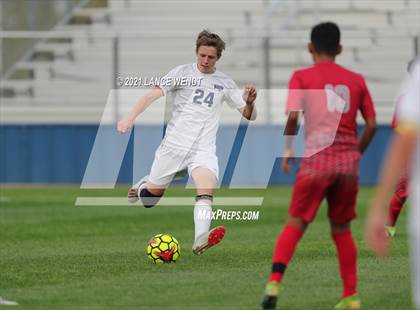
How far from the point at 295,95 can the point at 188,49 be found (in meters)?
18.2

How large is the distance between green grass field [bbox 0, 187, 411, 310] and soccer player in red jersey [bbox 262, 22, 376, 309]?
1.41 feet

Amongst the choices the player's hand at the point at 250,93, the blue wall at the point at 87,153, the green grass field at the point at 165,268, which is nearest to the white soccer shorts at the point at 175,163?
the green grass field at the point at 165,268

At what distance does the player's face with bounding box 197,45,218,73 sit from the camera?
444 inches

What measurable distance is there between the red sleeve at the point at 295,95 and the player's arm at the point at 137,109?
326 centimetres

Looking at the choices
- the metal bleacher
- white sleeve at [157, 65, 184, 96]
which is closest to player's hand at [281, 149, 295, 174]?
white sleeve at [157, 65, 184, 96]

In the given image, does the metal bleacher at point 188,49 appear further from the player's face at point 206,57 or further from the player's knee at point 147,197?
the player's face at point 206,57

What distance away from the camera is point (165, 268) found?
10.5m

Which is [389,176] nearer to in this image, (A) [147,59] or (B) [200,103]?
(B) [200,103]

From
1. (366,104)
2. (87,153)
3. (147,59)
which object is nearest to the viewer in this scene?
(366,104)

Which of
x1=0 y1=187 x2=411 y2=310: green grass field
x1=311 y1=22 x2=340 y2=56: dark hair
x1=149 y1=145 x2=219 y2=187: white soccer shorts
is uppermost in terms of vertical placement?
x1=311 y1=22 x2=340 y2=56: dark hair

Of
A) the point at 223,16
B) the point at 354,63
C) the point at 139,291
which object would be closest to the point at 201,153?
the point at 139,291

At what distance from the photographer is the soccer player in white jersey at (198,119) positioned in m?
11.3

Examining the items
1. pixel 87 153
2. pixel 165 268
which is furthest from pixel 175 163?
pixel 87 153

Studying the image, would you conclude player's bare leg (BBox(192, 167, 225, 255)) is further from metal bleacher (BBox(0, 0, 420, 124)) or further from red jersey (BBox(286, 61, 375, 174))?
metal bleacher (BBox(0, 0, 420, 124))
